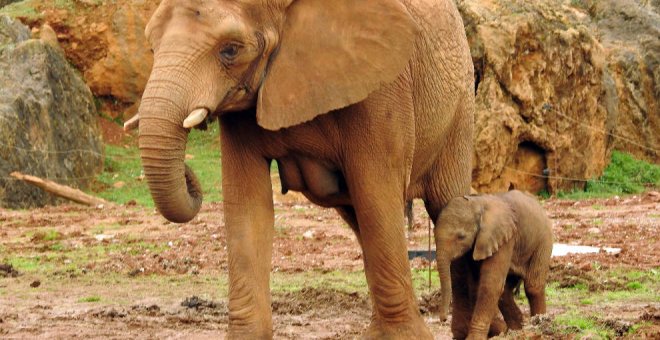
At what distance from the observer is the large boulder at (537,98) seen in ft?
60.3

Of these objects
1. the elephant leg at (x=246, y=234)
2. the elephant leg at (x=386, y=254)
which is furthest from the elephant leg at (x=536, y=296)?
the elephant leg at (x=246, y=234)

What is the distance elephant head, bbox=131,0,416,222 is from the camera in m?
6.03

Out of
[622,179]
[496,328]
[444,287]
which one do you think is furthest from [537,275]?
[622,179]

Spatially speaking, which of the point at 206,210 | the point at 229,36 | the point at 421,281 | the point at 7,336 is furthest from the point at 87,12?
the point at 229,36

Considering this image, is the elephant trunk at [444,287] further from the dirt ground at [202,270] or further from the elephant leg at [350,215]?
the elephant leg at [350,215]

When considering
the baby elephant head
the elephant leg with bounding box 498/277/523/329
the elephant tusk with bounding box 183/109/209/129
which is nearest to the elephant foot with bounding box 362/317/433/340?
the baby elephant head

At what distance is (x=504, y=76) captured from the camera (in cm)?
1864

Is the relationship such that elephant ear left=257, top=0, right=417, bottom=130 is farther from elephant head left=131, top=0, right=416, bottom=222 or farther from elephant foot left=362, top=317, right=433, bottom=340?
elephant foot left=362, top=317, right=433, bottom=340

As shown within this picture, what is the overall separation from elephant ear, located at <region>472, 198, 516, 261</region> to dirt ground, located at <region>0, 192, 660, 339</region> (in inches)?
21.1

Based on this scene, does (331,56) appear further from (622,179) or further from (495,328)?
(622,179)

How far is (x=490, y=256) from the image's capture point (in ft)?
25.7

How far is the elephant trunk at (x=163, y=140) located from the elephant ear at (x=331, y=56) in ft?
1.90

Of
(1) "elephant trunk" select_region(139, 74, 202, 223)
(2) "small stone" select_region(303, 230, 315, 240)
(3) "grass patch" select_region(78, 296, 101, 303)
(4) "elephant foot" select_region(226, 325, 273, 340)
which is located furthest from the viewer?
(2) "small stone" select_region(303, 230, 315, 240)

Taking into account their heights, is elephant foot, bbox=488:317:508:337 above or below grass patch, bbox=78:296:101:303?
below
